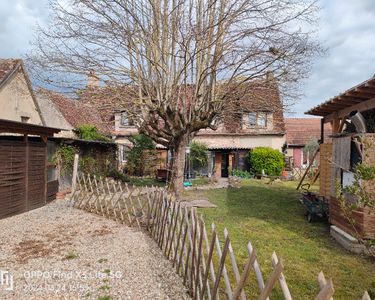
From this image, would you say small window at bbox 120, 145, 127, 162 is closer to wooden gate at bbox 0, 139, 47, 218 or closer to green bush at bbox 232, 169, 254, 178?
green bush at bbox 232, 169, 254, 178

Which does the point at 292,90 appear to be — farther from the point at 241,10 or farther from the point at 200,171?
the point at 200,171

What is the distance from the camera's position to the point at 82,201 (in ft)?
36.4

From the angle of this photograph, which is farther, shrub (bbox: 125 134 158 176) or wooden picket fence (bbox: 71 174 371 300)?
shrub (bbox: 125 134 158 176)

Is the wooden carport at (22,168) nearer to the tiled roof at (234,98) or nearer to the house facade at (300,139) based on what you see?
the tiled roof at (234,98)

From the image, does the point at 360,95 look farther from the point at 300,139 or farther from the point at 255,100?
the point at 300,139

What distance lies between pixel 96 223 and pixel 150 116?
5474 mm

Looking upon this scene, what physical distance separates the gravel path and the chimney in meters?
5.87

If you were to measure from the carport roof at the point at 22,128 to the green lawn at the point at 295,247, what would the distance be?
261 inches

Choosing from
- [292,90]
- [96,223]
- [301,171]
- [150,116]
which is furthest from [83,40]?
[301,171]

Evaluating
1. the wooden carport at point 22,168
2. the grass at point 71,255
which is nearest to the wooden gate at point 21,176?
the wooden carport at point 22,168

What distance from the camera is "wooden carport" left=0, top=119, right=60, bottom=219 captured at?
373 inches

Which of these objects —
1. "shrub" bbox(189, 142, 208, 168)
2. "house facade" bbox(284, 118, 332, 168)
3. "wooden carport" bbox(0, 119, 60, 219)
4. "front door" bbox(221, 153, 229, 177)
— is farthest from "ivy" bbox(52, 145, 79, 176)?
"house facade" bbox(284, 118, 332, 168)

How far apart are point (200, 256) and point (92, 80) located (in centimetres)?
1010

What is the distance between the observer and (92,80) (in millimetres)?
12398
